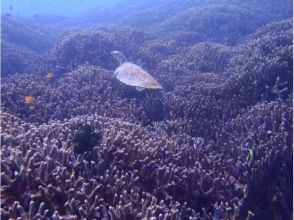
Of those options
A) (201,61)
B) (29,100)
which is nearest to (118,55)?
(201,61)

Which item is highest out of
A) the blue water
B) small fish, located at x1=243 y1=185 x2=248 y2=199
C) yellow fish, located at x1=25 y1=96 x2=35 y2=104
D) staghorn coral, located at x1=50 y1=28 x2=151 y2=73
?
yellow fish, located at x1=25 y1=96 x2=35 y2=104

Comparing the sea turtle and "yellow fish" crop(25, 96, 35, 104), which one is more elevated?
the sea turtle

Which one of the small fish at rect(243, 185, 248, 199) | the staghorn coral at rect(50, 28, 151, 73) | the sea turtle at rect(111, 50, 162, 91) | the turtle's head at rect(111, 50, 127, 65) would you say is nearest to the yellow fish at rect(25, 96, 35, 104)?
the sea turtle at rect(111, 50, 162, 91)

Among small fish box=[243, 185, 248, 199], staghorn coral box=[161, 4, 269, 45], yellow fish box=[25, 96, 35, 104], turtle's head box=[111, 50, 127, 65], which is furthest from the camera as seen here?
staghorn coral box=[161, 4, 269, 45]

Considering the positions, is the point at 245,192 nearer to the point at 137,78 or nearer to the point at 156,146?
the point at 156,146

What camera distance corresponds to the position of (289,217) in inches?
156

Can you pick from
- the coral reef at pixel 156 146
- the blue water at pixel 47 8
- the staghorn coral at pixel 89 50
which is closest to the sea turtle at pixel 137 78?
the coral reef at pixel 156 146

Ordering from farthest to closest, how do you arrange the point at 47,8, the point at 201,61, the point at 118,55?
the point at 47,8
the point at 201,61
the point at 118,55

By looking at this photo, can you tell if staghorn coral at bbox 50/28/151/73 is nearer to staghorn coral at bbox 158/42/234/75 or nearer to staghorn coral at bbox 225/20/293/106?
staghorn coral at bbox 158/42/234/75

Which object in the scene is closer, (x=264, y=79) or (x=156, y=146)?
(x=156, y=146)

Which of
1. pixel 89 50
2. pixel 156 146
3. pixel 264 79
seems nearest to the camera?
pixel 156 146

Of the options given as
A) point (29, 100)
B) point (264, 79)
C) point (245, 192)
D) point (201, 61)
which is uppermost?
point (264, 79)

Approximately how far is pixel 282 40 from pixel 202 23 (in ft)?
36.9

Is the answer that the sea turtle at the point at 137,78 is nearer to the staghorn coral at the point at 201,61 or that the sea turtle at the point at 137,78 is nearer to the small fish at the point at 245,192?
the small fish at the point at 245,192
